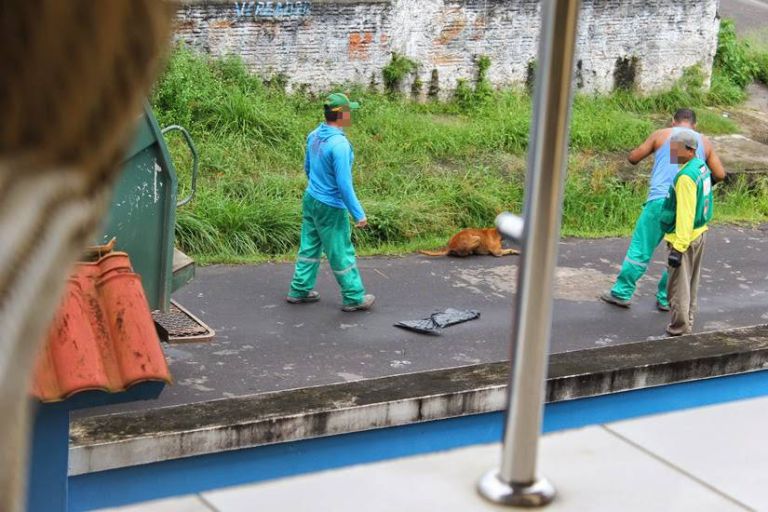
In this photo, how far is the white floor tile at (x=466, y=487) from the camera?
8.66 feet

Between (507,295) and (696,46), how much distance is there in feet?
25.0

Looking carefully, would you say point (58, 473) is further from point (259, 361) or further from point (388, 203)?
point (388, 203)

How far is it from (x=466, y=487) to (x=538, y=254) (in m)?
0.65

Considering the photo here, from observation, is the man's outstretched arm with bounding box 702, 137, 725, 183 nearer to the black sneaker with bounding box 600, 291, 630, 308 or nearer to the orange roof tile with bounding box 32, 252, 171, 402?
the black sneaker with bounding box 600, 291, 630, 308

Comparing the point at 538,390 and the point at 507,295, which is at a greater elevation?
the point at 538,390

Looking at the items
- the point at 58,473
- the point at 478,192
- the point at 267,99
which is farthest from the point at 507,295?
the point at 58,473

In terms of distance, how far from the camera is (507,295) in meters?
9.73

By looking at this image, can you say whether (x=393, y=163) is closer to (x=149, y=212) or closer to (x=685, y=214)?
(x=685, y=214)

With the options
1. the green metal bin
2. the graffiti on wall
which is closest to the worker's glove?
the green metal bin

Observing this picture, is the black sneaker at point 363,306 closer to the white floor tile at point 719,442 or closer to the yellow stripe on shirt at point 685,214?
the yellow stripe on shirt at point 685,214

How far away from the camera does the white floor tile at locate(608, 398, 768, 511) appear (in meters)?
2.88

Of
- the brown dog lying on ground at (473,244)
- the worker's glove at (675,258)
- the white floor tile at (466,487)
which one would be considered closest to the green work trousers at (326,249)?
the brown dog lying on ground at (473,244)

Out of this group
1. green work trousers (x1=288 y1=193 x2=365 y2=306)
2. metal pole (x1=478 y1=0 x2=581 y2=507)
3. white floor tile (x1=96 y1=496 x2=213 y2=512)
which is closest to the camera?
metal pole (x1=478 y1=0 x2=581 y2=507)

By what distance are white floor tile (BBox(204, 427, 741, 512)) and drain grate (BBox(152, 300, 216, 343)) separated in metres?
4.09
